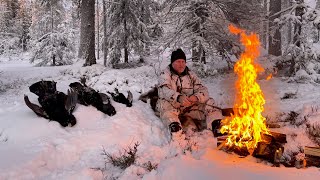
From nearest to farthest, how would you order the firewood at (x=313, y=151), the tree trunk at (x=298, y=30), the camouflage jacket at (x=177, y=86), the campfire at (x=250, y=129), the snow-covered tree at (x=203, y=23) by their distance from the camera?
the firewood at (x=313, y=151)
the campfire at (x=250, y=129)
the camouflage jacket at (x=177, y=86)
the tree trunk at (x=298, y=30)
the snow-covered tree at (x=203, y=23)

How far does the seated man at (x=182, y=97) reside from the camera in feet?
23.9

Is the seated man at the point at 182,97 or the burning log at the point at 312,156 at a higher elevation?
the seated man at the point at 182,97

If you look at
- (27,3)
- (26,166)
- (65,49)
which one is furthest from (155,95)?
(27,3)

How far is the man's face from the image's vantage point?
303 inches

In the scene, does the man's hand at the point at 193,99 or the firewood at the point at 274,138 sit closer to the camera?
the firewood at the point at 274,138

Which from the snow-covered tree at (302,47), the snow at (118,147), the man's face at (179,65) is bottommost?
the snow at (118,147)

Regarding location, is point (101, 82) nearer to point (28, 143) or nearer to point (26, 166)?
point (28, 143)

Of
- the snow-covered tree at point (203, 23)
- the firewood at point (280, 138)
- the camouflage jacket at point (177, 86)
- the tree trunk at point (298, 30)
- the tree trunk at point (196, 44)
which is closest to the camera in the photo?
the firewood at point (280, 138)

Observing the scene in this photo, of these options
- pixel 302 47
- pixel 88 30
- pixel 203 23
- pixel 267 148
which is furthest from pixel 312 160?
pixel 88 30

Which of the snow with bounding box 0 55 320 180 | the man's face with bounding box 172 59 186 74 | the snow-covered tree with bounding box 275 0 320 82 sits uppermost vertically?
the snow-covered tree with bounding box 275 0 320 82

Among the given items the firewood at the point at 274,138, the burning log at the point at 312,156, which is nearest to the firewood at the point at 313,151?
the burning log at the point at 312,156

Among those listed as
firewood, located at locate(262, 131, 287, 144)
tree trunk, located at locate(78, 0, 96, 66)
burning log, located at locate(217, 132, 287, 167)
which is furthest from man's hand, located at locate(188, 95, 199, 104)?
tree trunk, located at locate(78, 0, 96, 66)

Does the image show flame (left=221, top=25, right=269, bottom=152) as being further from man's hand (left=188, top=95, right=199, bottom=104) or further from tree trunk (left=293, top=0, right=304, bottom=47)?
tree trunk (left=293, top=0, right=304, bottom=47)

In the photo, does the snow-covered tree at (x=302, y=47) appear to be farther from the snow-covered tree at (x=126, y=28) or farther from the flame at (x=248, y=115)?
the snow-covered tree at (x=126, y=28)
